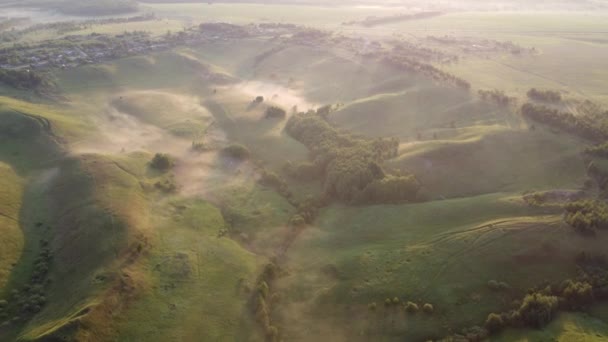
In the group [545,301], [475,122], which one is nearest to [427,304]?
[545,301]

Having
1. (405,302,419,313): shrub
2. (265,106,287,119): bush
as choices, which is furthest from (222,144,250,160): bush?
(405,302,419,313): shrub

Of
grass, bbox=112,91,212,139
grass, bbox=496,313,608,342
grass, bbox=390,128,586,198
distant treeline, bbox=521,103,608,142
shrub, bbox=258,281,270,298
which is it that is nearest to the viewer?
grass, bbox=496,313,608,342

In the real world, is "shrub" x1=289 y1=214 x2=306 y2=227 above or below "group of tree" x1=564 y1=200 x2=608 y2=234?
below

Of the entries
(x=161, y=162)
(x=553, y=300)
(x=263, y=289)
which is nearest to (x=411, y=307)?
(x=553, y=300)

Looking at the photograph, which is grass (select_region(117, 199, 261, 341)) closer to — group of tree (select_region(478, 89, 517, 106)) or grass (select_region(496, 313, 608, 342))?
grass (select_region(496, 313, 608, 342))

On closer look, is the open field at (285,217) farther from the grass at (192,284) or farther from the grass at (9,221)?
the grass at (9,221)

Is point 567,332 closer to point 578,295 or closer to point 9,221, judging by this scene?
point 578,295
